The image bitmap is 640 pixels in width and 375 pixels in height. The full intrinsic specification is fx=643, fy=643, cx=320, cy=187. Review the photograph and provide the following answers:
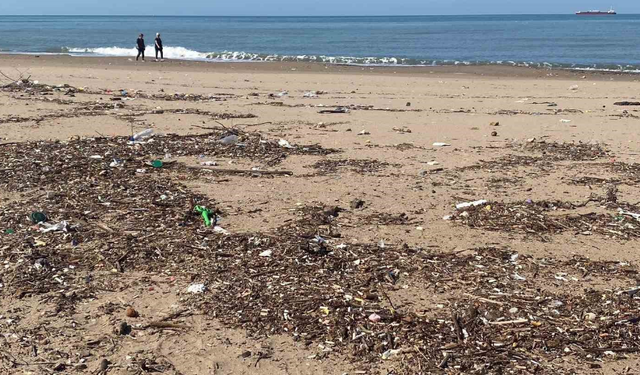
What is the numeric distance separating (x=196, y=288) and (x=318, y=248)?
1.07 metres

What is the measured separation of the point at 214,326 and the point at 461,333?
1.48 meters

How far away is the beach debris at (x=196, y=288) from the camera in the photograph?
4332 millimetres

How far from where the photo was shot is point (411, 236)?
17.8ft

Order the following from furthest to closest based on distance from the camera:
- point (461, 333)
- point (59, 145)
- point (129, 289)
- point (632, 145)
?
point (632, 145)
point (59, 145)
point (129, 289)
point (461, 333)

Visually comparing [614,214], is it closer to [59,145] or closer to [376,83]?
[59,145]

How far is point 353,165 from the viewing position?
7.99 m

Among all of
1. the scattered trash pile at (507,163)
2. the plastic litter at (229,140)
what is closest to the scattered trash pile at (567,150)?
the scattered trash pile at (507,163)

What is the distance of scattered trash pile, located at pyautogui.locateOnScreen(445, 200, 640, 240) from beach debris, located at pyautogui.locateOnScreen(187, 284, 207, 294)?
2521 mm

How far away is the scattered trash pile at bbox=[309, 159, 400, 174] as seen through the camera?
25.3ft

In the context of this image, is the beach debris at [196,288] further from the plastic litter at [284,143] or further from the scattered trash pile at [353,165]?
the plastic litter at [284,143]

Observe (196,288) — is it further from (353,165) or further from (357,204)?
(353,165)

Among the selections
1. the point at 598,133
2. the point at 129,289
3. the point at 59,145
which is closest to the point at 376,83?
the point at 598,133

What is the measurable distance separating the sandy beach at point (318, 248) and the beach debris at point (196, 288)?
31 mm

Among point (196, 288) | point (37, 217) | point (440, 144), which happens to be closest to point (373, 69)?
point (440, 144)
